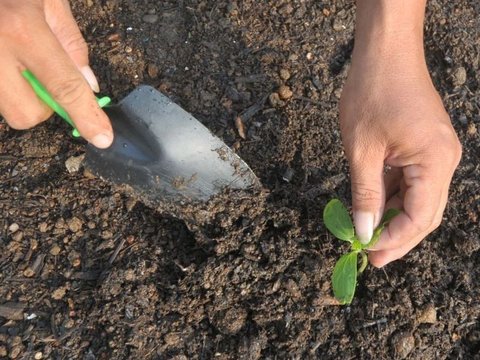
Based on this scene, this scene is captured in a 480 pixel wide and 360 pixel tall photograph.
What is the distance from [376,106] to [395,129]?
0.08m

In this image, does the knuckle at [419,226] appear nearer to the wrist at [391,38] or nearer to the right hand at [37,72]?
the wrist at [391,38]

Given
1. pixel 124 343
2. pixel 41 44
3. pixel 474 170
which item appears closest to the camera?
pixel 41 44

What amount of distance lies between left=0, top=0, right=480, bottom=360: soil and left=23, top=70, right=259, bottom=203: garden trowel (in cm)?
9

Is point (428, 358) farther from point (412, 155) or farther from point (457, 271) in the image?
point (412, 155)

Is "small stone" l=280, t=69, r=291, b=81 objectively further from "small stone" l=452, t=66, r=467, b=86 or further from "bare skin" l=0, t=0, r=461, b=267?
"small stone" l=452, t=66, r=467, b=86

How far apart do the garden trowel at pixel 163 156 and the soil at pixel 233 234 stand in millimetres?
93

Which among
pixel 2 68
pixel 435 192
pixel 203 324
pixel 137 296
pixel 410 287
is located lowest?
pixel 410 287

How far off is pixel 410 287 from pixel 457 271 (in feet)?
0.61

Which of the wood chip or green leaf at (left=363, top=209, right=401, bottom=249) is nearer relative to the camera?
green leaf at (left=363, top=209, right=401, bottom=249)

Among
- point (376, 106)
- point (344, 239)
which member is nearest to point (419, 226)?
point (344, 239)

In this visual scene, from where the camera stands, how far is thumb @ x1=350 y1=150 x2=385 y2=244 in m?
1.46

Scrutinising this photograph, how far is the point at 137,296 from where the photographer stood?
166cm

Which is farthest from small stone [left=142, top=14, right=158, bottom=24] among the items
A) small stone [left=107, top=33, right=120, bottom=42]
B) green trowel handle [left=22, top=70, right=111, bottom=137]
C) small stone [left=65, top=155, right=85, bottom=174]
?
green trowel handle [left=22, top=70, right=111, bottom=137]

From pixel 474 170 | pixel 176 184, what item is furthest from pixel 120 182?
pixel 474 170
